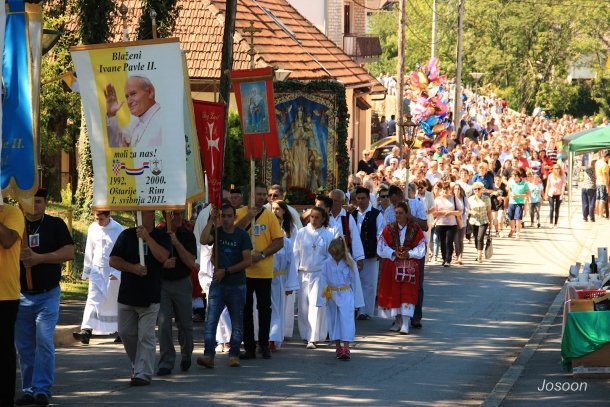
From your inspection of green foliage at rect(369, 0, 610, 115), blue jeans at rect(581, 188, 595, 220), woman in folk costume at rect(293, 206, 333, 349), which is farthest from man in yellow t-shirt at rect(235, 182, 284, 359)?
green foliage at rect(369, 0, 610, 115)

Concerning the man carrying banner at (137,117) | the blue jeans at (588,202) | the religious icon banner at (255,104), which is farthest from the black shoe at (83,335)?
the blue jeans at (588,202)

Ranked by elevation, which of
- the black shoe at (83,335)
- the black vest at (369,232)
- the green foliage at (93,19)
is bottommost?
the black shoe at (83,335)

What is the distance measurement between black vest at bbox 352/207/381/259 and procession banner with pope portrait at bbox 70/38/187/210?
6.63 metres

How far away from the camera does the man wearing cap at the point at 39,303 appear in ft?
40.4

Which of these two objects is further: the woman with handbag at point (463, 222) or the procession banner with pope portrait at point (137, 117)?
the woman with handbag at point (463, 222)

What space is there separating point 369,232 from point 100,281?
165 inches

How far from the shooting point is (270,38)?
37.2 m

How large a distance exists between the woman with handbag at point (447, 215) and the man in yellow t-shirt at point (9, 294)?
1536 centimetres

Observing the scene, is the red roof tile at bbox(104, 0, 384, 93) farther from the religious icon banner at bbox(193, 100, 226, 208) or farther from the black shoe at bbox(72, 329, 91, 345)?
the religious icon banner at bbox(193, 100, 226, 208)

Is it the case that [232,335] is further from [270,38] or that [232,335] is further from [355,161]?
[355,161]

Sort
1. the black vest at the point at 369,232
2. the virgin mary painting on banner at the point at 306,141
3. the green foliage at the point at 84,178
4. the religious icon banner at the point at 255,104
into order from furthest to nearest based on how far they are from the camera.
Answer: the virgin mary painting on banner at the point at 306,141 → the green foliage at the point at 84,178 → the black vest at the point at 369,232 → the religious icon banner at the point at 255,104

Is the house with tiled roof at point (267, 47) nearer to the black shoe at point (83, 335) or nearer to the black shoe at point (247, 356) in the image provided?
the black shoe at point (83, 335)

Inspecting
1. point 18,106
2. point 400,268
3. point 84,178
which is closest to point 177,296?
point 18,106

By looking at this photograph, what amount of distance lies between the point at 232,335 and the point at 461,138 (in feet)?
120
